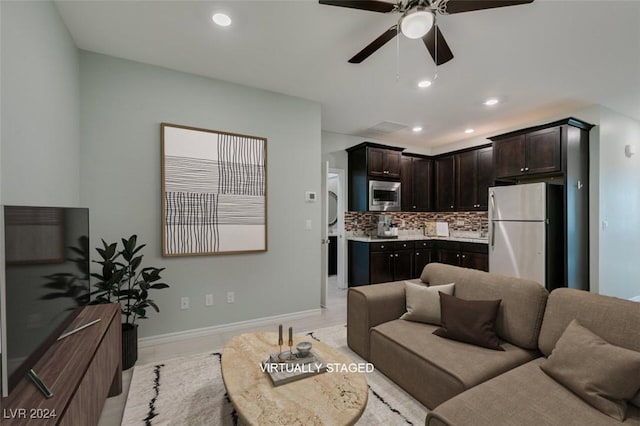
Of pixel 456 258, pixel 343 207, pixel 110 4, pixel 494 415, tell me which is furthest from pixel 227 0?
pixel 456 258

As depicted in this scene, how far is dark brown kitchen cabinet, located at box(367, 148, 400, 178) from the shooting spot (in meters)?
4.92

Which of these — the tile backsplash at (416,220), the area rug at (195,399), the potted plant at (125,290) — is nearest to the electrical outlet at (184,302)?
the potted plant at (125,290)

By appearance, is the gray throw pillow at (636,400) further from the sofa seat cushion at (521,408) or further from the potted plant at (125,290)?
the potted plant at (125,290)

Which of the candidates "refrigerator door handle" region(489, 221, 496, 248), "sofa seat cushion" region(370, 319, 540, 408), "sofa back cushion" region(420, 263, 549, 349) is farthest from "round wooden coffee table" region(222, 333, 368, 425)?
"refrigerator door handle" region(489, 221, 496, 248)

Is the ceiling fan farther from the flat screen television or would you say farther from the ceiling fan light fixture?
the flat screen television

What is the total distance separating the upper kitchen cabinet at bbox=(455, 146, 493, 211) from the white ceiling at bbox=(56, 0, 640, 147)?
1155 millimetres

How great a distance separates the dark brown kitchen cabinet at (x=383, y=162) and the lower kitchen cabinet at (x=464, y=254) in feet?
5.12

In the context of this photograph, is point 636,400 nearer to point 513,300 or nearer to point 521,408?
point 521,408

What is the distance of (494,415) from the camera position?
123 cm

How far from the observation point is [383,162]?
505 centimetres

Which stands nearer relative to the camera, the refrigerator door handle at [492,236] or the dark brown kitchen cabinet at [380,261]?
the refrigerator door handle at [492,236]

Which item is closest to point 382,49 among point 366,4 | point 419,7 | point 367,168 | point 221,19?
Result: point 366,4

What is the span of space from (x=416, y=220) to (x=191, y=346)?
479 centimetres

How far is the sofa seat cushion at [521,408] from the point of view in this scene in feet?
3.91
